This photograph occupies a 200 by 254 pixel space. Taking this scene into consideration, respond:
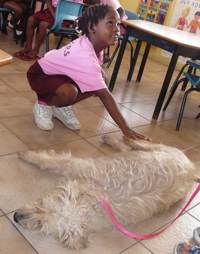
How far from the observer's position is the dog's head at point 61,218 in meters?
1.37

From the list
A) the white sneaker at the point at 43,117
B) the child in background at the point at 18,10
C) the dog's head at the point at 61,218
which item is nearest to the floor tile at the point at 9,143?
the white sneaker at the point at 43,117

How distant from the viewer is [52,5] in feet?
14.2

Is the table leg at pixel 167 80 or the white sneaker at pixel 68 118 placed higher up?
the table leg at pixel 167 80

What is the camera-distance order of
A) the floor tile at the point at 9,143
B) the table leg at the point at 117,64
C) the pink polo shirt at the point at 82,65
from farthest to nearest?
the table leg at the point at 117,64, the pink polo shirt at the point at 82,65, the floor tile at the point at 9,143

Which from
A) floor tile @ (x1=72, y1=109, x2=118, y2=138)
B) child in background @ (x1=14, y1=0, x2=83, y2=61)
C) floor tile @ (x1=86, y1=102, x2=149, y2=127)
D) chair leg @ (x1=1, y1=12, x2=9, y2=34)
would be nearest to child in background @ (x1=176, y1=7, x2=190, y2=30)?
child in background @ (x1=14, y1=0, x2=83, y2=61)

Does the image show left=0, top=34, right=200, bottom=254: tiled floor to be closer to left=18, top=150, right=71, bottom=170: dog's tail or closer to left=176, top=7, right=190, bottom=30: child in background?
left=18, top=150, right=71, bottom=170: dog's tail

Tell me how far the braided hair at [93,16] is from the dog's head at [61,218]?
1.34 m

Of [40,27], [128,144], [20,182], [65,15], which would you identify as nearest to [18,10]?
[40,27]

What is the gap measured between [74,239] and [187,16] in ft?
16.8

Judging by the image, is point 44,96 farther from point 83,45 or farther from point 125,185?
point 125,185

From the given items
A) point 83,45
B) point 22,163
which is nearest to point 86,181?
point 22,163

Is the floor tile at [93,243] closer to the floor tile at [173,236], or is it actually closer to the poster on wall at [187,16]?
the floor tile at [173,236]

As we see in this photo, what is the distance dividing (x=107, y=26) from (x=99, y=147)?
2.72ft

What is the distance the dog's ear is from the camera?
1397mm
